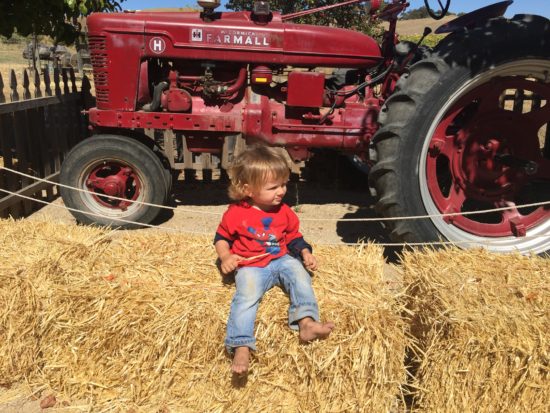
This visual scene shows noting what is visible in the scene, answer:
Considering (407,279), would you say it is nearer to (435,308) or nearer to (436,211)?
(435,308)

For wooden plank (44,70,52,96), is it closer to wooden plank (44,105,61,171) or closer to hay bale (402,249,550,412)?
wooden plank (44,105,61,171)

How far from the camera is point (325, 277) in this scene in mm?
2521

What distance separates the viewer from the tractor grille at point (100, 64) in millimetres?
4164

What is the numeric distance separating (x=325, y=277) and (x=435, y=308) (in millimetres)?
567

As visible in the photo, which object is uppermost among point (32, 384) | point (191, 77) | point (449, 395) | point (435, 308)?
point (191, 77)

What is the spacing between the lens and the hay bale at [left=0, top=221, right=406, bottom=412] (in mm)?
2162

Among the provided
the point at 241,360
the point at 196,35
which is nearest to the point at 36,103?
the point at 196,35

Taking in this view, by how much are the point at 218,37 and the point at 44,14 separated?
188cm

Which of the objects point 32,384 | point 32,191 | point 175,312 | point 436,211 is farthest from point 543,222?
point 32,191

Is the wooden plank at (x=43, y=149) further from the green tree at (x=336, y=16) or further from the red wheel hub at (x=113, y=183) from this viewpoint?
the green tree at (x=336, y=16)

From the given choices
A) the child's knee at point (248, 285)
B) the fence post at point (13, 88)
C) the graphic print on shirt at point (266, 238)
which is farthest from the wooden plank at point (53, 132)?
the child's knee at point (248, 285)

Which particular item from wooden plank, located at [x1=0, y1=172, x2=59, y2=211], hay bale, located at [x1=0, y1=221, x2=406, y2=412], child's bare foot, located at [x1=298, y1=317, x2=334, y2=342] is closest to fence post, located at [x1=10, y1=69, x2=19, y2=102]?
wooden plank, located at [x1=0, y1=172, x2=59, y2=211]

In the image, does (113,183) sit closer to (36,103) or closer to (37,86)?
(36,103)

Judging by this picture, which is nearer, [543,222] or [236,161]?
[236,161]
